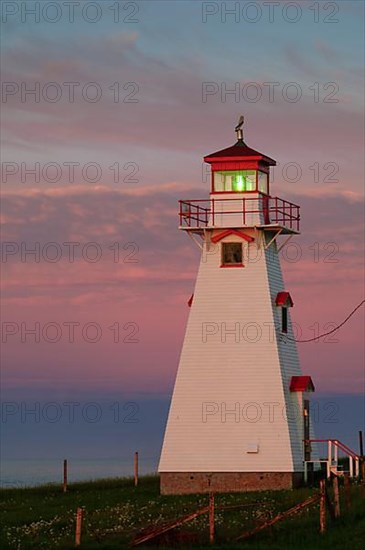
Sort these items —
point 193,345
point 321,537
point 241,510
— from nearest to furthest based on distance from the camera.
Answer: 1. point 321,537
2. point 241,510
3. point 193,345

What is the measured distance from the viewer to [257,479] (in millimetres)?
53094

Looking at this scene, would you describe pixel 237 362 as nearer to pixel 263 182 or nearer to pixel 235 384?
pixel 235 384

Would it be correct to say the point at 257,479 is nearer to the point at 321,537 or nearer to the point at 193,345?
the point at 193,345

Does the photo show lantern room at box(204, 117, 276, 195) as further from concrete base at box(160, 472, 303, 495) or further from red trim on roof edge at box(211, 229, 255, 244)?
concrete base at box(160, 472, 303, 495)

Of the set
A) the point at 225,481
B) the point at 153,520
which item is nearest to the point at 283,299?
the point at 225,481

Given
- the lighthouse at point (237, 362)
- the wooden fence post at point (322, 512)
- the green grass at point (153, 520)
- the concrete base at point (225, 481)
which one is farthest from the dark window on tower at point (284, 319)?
the wooden fence post at point (322, 512)

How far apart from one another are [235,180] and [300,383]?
8194 mm

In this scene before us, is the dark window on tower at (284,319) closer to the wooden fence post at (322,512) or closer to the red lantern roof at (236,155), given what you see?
the red lantern roof at (236,155)

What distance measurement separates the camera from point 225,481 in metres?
53.4

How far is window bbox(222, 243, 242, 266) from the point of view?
5512 centimetres

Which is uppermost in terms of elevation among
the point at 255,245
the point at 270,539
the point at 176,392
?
the point at 255,245

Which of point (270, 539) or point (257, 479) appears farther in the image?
point (257, 479)

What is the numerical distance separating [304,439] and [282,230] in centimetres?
797

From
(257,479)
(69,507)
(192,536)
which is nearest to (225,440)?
(257,479)
